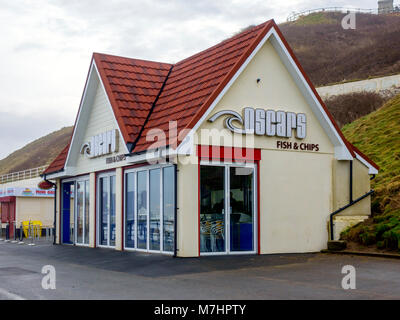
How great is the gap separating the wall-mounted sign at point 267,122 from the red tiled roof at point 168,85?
34.3 inches

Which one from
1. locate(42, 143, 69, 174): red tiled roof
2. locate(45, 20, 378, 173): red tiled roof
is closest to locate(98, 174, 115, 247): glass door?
locate(45, 20, 378, 173): red tiled roof

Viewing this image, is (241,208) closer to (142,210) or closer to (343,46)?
(142,210)

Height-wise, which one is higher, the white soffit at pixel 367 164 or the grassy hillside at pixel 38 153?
the grassy hillside at pixel 38 153

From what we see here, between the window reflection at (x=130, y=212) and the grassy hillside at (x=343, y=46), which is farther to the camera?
the grassy hillside at (x=343, y=46)

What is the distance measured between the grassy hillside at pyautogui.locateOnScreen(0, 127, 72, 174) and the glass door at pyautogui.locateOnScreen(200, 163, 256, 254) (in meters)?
80.2

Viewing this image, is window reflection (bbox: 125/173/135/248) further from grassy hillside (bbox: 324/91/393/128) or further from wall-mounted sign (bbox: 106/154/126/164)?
grassy hillside (bbox: 324/91/393/128)

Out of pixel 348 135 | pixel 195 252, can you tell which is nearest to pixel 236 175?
pixel 195 252

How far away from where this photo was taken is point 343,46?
84562mm

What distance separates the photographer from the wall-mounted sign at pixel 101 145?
18580mm

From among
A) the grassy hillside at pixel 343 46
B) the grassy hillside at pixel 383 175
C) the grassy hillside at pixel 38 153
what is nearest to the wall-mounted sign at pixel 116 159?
the grassy hillside at pixel 383 175

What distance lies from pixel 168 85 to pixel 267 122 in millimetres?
4724

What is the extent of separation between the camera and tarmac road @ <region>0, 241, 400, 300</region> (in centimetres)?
909

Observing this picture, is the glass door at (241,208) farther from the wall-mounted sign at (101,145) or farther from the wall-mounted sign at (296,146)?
the wall-mounted sign at (101,145)
